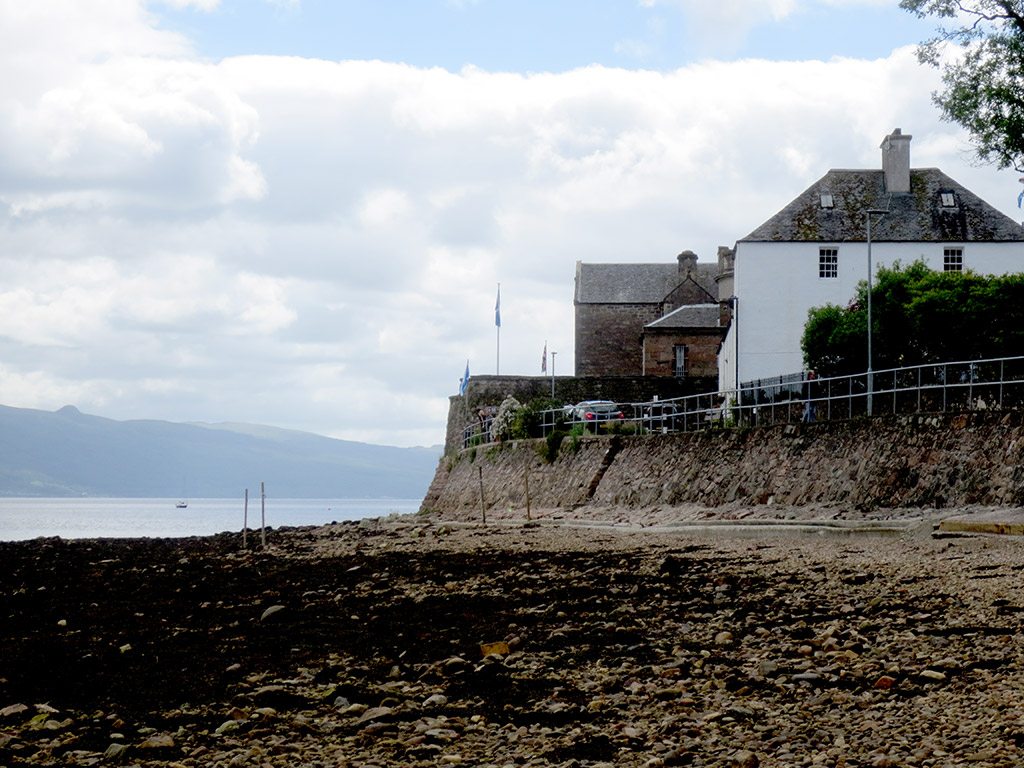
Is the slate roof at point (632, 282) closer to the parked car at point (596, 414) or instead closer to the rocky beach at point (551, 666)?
the parked car at point (596, 414)

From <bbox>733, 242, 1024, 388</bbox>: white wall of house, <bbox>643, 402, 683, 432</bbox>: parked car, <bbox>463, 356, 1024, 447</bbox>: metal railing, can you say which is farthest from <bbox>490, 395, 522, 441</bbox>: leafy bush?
<bbox>733, 242, 1024, 388</bbox>: white wall of house

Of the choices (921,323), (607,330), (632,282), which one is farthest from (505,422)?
(632,282)

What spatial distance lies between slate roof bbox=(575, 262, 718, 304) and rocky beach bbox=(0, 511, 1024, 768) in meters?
63.4

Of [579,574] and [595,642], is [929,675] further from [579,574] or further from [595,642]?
[579,574]

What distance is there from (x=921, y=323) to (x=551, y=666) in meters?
38.3

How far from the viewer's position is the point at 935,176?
181 feet

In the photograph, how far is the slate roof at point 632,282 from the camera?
8039cm

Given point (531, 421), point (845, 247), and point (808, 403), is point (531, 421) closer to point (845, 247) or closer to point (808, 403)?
point (808, 403)

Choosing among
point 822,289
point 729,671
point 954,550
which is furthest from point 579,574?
point 822,289

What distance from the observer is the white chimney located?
53750 millimetres

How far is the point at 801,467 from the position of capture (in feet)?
82.8

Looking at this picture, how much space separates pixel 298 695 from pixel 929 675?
15.2ft

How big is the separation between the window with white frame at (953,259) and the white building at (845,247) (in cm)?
5

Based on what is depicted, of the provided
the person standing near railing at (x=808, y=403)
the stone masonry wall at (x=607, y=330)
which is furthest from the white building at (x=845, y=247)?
the stone masonry wall at (x=607, y=330)
